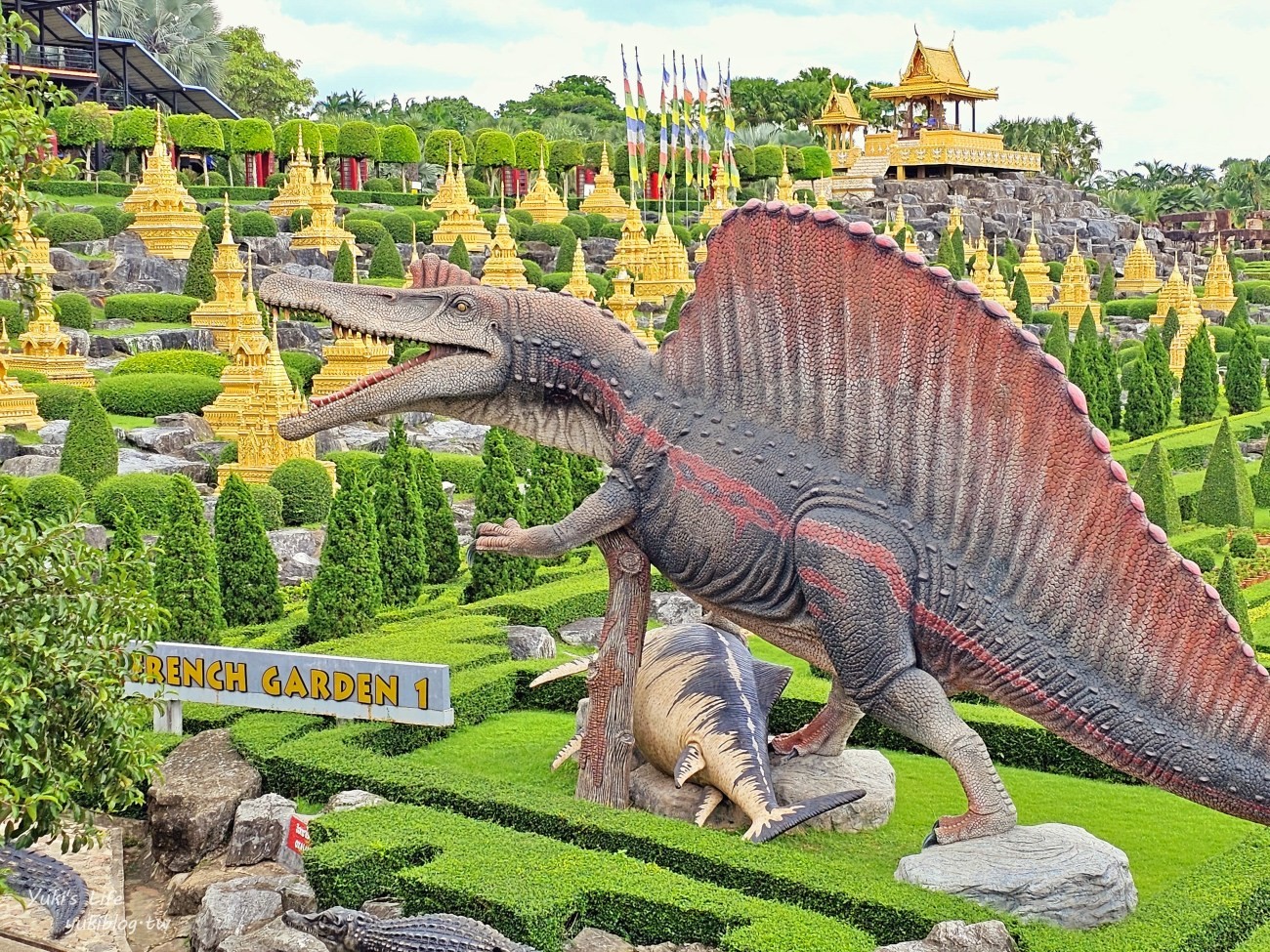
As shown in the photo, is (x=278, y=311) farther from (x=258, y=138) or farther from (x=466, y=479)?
→ (x=258, y=138)

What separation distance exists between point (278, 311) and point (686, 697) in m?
3.46

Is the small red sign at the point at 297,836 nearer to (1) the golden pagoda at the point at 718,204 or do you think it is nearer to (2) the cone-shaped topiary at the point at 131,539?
(2) the cone-shaped topiary at the point at 131,539

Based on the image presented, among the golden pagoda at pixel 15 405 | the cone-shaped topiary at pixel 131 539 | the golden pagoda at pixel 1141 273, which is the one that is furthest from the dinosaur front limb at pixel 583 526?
the golden pagoda at pixel 1141 273

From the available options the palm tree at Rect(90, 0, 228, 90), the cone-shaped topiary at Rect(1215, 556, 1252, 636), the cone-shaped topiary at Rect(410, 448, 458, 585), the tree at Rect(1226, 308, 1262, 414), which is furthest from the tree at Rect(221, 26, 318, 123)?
the cone-shaped topiary at Rect(1215, 556, 1252, 636)

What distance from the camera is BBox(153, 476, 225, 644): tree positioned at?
12828mm

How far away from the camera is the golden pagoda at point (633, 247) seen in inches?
1583

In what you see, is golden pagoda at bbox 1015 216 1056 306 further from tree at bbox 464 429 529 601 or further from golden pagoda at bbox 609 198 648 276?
tree at bbox 464 429 529 601

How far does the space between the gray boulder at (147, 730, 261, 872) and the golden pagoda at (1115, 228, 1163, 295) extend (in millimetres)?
46203

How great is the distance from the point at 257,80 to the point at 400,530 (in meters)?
50.1

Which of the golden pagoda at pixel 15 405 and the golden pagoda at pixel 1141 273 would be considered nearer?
the golden pagoda at pixel 15 405

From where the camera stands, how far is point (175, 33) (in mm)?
59125

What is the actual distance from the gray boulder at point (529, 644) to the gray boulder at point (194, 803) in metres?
2.99

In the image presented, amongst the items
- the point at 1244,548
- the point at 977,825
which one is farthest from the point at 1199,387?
the point at 977,825

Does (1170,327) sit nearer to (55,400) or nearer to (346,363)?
(346,363)
